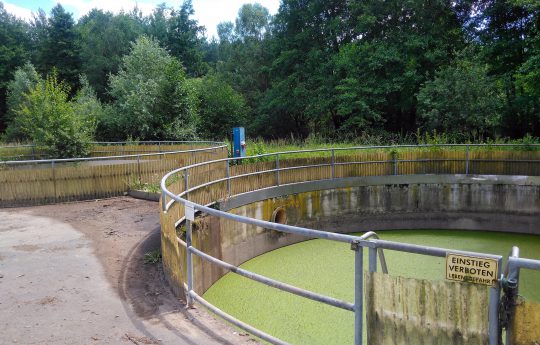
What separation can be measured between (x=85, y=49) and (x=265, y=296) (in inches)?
2047

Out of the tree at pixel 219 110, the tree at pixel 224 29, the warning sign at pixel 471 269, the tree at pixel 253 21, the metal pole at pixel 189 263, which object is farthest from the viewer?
the tree at pixel 224 29

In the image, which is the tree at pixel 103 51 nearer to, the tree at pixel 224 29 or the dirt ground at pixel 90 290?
the tree at pixel 224 29

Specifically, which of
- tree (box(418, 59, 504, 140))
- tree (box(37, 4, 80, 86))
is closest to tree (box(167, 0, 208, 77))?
tree (box(37, 4, 80, 86))

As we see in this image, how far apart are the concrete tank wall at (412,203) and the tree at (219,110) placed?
21.7m

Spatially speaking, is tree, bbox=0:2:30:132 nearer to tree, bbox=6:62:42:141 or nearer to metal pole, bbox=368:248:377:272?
tree, bbox=6:62:42:141

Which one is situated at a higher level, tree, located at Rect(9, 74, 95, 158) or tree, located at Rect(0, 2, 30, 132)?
tree, located at Rect(0, 2, 30, 132)

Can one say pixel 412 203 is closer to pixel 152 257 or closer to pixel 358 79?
pixel 152 257

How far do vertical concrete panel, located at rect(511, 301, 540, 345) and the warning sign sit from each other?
218 mm

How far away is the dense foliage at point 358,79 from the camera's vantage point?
22500 millimetres

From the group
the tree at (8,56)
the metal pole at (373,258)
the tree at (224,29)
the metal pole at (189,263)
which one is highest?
the tree at (224,29)

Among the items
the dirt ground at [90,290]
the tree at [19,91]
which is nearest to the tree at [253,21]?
the tree at [19,91]

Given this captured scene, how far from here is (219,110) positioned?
35.4 m

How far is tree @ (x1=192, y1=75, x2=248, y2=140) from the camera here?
1388 inches

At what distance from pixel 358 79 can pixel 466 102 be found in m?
8.80
